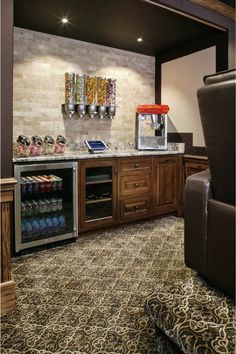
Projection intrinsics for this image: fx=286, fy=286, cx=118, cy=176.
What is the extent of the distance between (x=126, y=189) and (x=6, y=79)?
209cm

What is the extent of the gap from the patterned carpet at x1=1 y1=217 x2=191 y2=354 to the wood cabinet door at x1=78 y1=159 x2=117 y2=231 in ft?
0.72

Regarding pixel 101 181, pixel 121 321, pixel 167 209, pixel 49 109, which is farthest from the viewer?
pixel 167 209

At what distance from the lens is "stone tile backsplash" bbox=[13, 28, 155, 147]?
11.5 feet

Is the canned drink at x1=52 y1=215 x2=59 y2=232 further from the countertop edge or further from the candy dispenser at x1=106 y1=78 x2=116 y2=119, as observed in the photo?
the candy dispenser at x1=106 y1=78 x2=116 y2=119

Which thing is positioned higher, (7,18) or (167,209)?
(7,18)

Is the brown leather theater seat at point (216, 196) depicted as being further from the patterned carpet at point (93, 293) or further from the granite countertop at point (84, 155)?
the granite countertop at point (84, 155)

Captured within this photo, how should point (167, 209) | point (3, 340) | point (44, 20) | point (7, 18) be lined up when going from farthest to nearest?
point (167, 209) < point (44, 20) < point (7, 18) < point (3, 340)

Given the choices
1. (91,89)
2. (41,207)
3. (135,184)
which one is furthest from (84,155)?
(91,89)

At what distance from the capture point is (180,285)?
4.74 ft

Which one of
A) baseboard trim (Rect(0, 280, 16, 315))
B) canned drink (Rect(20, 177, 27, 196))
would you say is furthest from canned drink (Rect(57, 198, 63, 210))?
baseboard trim (Rect(0, 280, 16, 315))

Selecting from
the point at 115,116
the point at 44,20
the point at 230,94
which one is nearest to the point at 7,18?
the point at 44,20

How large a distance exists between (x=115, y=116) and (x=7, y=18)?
8.08 feet

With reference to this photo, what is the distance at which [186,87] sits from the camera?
429 centimetres

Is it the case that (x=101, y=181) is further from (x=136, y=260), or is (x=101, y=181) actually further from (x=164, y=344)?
(x=164, y=344)
